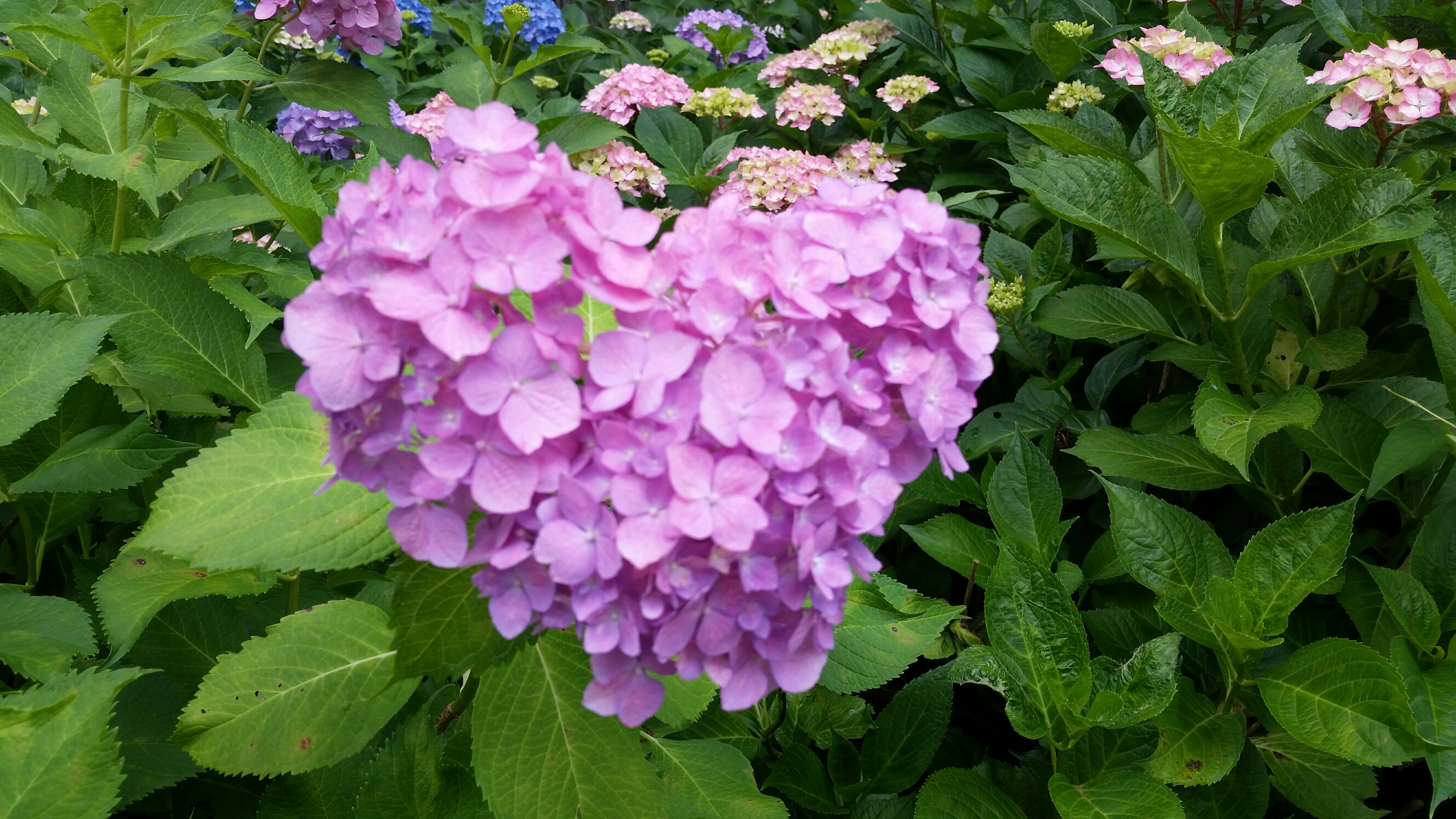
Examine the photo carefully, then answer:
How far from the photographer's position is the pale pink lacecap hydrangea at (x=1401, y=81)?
1791 mm

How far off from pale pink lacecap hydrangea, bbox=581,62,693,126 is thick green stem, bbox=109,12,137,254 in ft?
4.23

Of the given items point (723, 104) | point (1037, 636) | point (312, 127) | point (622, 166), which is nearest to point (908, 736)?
point (1037, 636)

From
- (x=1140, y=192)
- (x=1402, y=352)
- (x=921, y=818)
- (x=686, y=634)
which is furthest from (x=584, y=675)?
(x=1402, y=352)

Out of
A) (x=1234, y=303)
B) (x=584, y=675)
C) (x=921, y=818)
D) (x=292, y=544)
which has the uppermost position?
(x=292, y=544)

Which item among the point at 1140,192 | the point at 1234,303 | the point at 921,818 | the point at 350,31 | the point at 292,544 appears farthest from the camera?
the point at 350,31

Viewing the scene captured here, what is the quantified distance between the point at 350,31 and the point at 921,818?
2318 mm

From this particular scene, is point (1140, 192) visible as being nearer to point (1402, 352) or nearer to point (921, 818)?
point (1402, 352)

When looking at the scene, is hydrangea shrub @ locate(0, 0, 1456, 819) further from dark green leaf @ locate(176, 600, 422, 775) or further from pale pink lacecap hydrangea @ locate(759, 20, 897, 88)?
pale pink lacecap hydrangea @ locate(759, 20, 897, 88)

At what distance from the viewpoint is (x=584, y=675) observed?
1.11m

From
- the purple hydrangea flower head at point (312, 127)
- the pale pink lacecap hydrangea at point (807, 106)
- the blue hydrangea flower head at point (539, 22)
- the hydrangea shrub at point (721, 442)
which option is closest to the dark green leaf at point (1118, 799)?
the hydrangea shrub at point (721, 442)

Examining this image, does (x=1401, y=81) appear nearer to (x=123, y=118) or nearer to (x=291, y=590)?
(x=291, y=590)

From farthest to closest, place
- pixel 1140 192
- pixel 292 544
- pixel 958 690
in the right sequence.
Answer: pixel 958 690 < pixel 1140 192 < pixel 292 544

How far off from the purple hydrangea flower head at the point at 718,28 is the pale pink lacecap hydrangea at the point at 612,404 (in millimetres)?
3415

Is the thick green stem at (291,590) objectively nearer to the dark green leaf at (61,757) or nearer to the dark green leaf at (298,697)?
the dark green leaf at (298,697)
